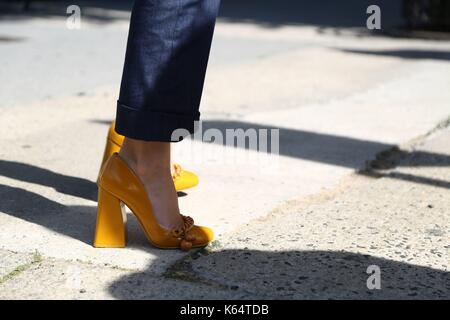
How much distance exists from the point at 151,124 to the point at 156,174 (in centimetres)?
20

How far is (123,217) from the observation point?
265 centimetres

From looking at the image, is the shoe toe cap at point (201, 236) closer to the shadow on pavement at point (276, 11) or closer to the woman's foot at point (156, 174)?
the woman's foot at point (156, 174)

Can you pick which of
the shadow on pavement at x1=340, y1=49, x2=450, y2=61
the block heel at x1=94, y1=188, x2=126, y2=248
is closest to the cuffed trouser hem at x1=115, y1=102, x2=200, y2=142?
the block heel at x1=94, y1=188, x2=126, y2=248

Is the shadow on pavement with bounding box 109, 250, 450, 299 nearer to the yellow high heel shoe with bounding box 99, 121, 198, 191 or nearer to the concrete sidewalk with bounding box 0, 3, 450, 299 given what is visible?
the concrete sidewalk with bounding box 0, 3, 450, 299

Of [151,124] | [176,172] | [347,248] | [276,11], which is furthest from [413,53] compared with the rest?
[151,124]

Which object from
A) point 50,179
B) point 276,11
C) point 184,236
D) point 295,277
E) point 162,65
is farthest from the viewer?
point 276,11

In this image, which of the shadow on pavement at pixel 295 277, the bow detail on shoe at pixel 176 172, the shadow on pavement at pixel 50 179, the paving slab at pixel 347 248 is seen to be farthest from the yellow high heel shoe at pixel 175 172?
the shadow on pavement at pixel 295 277

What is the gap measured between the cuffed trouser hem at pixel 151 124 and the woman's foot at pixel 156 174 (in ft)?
0.32

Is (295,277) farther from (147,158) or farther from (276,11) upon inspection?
(276,11)

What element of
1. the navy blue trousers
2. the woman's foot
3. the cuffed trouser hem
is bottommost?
the woman's foot

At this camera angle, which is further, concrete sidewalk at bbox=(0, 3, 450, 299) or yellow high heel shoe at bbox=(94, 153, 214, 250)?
yellow high heel shoe at bbox=(94, 153, 214, 250)

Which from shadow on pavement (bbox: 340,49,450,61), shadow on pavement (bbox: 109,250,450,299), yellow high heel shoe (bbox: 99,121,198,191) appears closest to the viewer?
shadow on pavement (bbox: 109,250,450,299)

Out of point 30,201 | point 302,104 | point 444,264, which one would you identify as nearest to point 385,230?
point 444,264

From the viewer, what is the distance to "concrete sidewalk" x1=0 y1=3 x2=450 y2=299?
2.36 meters
